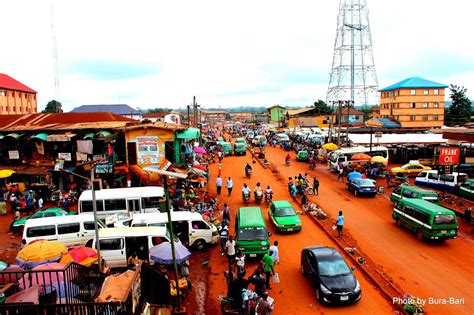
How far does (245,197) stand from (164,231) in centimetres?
1026

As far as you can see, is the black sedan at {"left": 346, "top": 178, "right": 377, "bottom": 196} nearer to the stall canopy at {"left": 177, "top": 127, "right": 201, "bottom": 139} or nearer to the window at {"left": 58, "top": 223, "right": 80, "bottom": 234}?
the stall canopy at {"left": 177, "top": 127, "right": 201, "bottom": 139}

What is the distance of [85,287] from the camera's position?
33.9 ft

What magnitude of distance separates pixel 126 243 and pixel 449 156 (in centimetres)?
2029

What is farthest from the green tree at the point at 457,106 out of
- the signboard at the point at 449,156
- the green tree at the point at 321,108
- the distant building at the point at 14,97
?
the distant building at the point at 14,97

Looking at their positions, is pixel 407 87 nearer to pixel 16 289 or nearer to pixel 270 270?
pixel 270 270

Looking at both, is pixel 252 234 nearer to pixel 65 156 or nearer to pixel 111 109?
pixel 65 156

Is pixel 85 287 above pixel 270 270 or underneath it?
above

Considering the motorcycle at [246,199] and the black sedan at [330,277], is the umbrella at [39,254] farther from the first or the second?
the motorcycle at [246,199]

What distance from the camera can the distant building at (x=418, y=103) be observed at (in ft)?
212

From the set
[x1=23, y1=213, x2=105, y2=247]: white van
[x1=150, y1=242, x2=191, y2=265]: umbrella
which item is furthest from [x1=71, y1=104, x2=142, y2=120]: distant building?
[x1=150, y1=242, x2=191, y2=265]: umbrella

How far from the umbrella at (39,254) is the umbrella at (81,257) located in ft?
1.37

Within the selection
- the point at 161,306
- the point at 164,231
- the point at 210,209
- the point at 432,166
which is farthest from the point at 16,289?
the point at 432,166

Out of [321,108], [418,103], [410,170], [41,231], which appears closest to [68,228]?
[41,231]

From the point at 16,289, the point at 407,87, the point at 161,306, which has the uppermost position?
the point at 407,87
